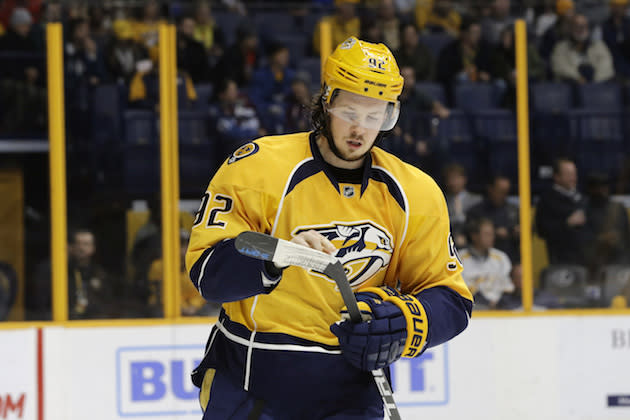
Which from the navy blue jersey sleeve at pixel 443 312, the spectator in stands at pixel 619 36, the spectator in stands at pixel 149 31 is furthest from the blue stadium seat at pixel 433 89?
the navy blue jersey sleeve at pixel 443 312

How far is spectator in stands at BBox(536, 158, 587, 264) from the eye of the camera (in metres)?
4.45

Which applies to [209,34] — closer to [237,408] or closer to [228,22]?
[228,22]

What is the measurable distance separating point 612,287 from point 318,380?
115 inches

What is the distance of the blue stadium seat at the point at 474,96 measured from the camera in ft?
14.6

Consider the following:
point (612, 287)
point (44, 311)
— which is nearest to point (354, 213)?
point (44, 311)

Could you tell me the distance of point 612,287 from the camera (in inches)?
176

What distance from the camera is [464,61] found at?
4.54m

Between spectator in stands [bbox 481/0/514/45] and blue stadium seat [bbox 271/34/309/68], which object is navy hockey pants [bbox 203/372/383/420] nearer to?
blue stadium seat [bbox 271/34/309/68]

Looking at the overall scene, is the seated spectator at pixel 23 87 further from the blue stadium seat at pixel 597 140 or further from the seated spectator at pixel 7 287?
the blue stadium seat at pixel 597 140

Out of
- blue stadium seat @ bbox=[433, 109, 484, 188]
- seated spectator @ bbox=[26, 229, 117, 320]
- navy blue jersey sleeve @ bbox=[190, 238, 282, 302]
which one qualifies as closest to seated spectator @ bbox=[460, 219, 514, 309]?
blue stadium seat @ bbox=[433, 109, 484, 188]

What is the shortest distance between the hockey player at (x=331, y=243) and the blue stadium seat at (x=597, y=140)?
271 cm

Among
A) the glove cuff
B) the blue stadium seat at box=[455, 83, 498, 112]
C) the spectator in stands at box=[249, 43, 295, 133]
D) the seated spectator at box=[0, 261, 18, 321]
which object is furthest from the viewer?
the blue stadium seat at box=[455, 83, 498, 112]

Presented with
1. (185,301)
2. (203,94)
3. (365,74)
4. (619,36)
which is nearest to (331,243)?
(365,74)

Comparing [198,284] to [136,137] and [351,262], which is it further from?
[136,137]
